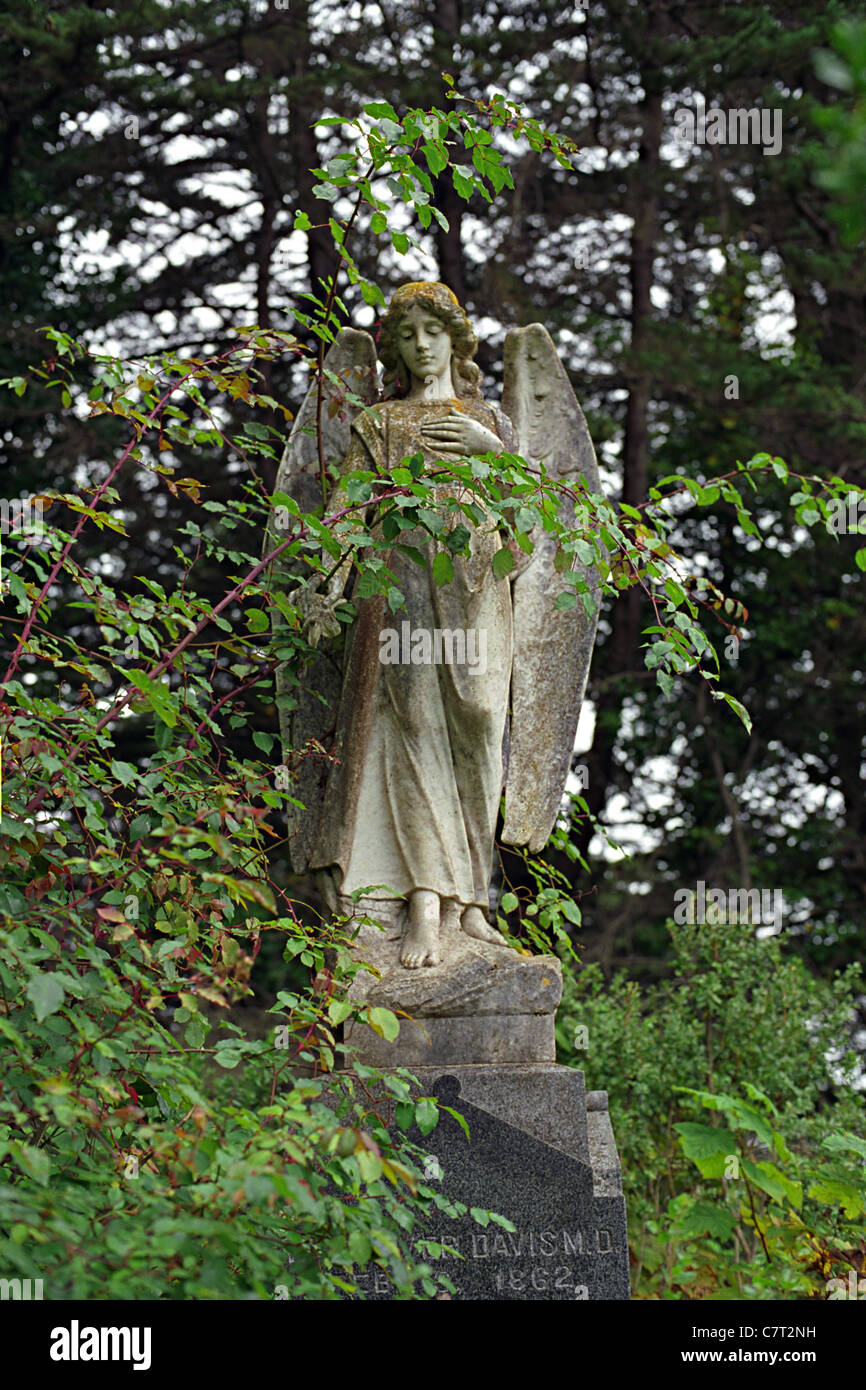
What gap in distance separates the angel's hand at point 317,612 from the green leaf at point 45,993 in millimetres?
1753

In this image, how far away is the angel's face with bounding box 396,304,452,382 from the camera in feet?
14.8

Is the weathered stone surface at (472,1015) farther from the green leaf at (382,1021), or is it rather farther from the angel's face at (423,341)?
the angel's face at (423,341)

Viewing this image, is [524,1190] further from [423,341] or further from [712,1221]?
[423,341]

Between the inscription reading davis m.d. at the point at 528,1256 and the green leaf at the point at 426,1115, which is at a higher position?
the green leaf at the point at 426,1115

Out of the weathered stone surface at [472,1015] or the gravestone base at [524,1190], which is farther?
the weathered stone surface at [472,1015]

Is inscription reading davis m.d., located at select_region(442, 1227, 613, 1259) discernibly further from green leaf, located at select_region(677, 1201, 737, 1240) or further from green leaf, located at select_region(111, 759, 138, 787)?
green leaf, located at select_region(111, 759, 138, 787)

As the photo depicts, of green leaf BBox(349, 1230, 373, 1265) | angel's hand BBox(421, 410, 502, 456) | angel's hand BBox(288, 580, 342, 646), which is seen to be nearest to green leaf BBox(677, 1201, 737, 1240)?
angel's hand BBox(288, 580, 342, 646)

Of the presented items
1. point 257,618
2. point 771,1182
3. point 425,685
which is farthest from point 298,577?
point 771,1182

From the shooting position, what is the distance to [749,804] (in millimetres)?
12117

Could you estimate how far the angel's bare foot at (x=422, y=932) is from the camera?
3.95 meters

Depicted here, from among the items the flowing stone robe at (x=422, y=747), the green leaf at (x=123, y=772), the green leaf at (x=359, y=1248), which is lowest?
the green leaf at (x=359, y=1248)

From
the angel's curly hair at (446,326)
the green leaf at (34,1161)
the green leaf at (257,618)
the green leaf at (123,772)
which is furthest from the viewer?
the angel's curly hair at (446,326)

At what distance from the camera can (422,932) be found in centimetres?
400

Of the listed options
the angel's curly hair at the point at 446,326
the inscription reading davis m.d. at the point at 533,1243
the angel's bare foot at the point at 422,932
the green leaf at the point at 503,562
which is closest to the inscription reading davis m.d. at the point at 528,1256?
the inscription reading davis m.d. at the point at 533,1243
